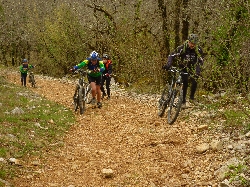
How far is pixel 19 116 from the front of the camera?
Answer: 955 centimetres

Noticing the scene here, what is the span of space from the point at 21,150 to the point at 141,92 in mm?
9919

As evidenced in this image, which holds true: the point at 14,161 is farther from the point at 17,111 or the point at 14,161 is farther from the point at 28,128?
the point at 17,111

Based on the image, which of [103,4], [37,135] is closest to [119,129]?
[37,135]

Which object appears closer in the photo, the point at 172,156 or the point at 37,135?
the point at 172,156

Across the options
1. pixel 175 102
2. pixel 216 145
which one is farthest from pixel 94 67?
pixel 216 145

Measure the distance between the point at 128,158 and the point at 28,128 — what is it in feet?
10.2

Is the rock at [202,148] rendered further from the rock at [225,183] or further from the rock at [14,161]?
Answer: the rock at [14,161]

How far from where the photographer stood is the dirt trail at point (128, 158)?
6.01 metres

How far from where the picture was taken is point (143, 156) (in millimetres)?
7273

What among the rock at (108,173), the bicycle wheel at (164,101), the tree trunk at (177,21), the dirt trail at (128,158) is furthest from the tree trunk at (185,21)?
the rock at (108,173)

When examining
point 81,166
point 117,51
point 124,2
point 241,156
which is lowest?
point 81,166

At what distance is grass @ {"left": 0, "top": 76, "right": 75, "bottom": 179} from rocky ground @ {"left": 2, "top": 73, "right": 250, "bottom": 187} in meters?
0.30

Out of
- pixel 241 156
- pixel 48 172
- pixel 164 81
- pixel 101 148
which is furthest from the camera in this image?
pixel 164 81

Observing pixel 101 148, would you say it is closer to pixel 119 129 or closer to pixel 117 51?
pixel 119 129
